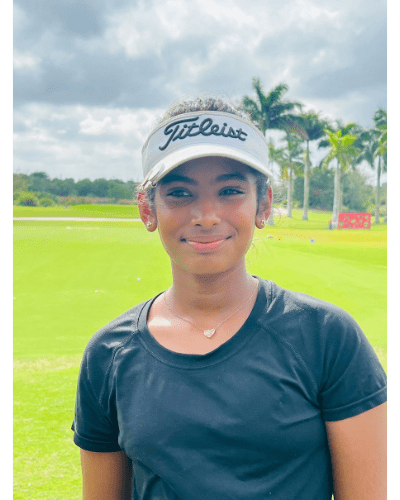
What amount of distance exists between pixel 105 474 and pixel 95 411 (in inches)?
8.0

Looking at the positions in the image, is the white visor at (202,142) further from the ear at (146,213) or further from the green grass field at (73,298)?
the green grass field at (73,298)

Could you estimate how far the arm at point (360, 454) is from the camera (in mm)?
1050

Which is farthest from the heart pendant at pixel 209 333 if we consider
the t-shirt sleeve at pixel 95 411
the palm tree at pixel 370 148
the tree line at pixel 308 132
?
the palm tree at pixel 370 148

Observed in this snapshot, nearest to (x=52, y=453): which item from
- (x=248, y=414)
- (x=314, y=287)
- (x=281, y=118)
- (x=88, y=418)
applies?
(x=88, y=418)

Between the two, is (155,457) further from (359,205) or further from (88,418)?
(359,205)

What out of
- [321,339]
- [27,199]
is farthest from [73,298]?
[27,199]

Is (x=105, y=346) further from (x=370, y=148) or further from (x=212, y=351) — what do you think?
(x=370, y=148)

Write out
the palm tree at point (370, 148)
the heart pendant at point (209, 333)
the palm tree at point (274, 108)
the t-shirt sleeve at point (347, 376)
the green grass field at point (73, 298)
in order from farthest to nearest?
the palm tree at point (370, 148) → the palm tree at point (274, 108) → the green grass field at point (73, 298) → the heart pendant at point (209, 333) → the t-shirt sleeve at point (347, 376)

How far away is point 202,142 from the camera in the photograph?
44.6 inches

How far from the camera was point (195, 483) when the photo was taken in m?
Result: 1.05

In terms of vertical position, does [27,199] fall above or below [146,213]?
above

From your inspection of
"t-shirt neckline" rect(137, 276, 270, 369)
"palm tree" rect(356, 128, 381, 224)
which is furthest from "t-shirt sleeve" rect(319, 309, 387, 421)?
"palm tree" rect(356, 128, 381, 224)

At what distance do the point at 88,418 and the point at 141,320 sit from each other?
11.5 inches

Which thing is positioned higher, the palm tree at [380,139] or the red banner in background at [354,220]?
the palm tree at [380,139]
